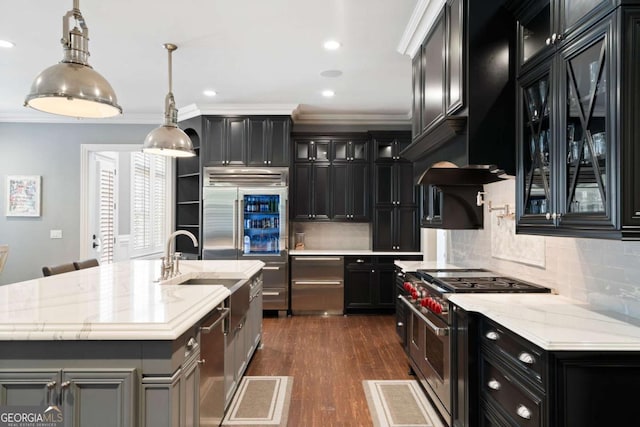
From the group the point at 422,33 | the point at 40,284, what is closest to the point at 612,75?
the point at 422,33

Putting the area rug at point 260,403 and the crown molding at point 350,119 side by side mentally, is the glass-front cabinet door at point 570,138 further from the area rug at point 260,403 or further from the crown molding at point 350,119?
the crown molding at point 350,119

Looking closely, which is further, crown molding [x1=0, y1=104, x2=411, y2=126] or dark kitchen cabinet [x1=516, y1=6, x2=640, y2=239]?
crown molding [x1=0, y1=104, x2=411, y2=126]

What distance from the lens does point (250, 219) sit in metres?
5.39

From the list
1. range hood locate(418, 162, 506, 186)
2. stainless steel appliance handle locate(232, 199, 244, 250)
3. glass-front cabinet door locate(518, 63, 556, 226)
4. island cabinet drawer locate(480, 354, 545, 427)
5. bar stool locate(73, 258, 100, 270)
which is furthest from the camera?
stainless steel appliance handle locate(232, 199, 244, 250)

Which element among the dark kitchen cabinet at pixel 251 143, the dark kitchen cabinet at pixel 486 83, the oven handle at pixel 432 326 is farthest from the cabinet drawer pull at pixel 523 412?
the dark kitchen cabinet at pixel 251 143

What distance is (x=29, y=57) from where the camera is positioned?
12.4 feet

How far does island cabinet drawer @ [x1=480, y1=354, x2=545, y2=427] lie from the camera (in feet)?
5.13

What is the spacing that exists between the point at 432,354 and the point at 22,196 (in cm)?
610

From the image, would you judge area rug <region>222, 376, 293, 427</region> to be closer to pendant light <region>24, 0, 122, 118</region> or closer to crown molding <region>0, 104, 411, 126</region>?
pendant light <region>24, 0, 122, 118</region>

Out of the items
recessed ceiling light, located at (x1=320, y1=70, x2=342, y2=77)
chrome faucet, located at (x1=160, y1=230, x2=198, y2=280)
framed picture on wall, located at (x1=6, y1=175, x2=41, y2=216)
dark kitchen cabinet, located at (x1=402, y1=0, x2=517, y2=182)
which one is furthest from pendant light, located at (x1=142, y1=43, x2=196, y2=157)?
framed picture on wall, located at (x1=6, y1=175, x2=41, y2=216)

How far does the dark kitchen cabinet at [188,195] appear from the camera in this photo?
5758 mm

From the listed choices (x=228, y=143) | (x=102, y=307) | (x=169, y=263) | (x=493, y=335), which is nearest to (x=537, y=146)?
(x=493, y=335)

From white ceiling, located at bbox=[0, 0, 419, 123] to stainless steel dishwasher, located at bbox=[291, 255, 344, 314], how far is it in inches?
85.4

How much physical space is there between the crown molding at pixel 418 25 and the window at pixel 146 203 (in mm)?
4208
